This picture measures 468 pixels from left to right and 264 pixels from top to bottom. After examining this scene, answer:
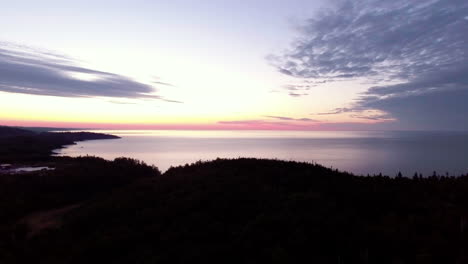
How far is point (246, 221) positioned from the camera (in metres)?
9.41

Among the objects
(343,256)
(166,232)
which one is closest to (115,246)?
(166,232)

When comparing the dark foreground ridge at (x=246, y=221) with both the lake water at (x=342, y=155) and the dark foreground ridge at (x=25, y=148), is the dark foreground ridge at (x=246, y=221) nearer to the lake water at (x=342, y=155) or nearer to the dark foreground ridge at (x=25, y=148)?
the dark foreground ridge at (x=25, y=148)

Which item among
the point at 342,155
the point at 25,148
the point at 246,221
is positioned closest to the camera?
the point at 246,221

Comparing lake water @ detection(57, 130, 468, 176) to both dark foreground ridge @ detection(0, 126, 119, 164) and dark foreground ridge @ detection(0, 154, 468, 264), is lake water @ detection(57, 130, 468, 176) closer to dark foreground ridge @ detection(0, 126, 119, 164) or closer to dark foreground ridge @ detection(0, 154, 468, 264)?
dark foreground ridge @ detection(0, 126, 119, 164)

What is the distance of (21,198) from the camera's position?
13.9 meters

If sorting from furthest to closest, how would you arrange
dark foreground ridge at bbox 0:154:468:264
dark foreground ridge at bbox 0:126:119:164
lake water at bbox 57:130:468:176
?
lake water at bbox 57:130:468:176
dark foreground ridge at bbox 0:126:119:164
dark foreground ridge at bbox 0:154:468:264

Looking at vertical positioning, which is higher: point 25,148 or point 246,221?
point 246,221

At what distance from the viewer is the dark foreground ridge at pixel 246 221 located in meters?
7.15

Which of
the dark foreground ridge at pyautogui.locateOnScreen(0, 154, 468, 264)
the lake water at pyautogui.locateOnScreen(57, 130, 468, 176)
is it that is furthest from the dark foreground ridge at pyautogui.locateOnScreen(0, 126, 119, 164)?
the dark foreground ridge at pyautogui.locateOnScreen(0, 154, 468, 264)

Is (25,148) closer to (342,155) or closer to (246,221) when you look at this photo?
(246,221)

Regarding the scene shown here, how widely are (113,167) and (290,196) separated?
15588 millimetres

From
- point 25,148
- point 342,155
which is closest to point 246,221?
point 25,148

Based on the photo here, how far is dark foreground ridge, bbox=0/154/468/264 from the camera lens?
715cm

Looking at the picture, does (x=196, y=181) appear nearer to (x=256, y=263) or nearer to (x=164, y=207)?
(x=164, y=207)
